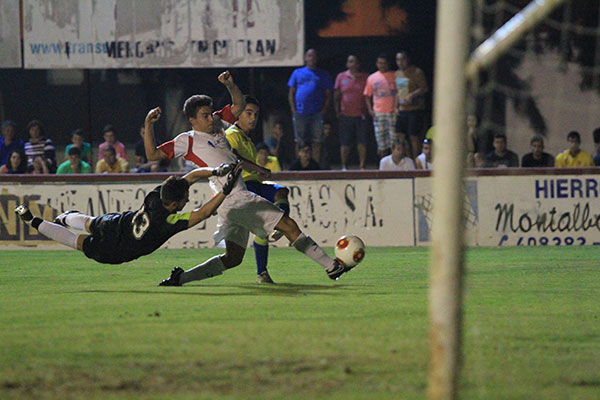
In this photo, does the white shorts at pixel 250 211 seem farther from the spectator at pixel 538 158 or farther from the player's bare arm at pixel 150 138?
the spectator at pixel 538 158

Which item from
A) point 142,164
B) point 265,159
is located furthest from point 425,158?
point 142,164

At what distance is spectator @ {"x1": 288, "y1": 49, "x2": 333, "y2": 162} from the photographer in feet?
57.9

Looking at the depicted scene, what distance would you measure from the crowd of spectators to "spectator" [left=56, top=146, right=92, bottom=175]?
17 mm

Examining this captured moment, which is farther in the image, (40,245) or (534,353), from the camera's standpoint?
(40,245)

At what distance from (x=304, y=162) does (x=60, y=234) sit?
6.89 m

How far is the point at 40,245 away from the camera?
16.4m

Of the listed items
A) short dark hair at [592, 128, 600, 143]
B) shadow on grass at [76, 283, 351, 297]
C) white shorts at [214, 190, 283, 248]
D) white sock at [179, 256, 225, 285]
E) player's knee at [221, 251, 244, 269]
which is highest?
short dark hair at [592, 128, 600, 143]

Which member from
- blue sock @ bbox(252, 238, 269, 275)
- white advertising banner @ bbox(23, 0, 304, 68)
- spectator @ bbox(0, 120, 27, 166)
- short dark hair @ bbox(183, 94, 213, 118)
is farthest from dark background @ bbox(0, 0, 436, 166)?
short dark hair @ bbox(183, 94, 213, 118)

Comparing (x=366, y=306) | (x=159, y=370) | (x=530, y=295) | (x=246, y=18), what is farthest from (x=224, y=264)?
(x=246, y=18)

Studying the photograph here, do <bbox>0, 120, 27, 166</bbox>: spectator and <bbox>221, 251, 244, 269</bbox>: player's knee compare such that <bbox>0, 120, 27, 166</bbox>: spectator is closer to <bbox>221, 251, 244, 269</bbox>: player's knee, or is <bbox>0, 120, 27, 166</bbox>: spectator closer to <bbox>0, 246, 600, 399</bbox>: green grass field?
<bbox>0, 246, 600, 399</bbox>: green grass field

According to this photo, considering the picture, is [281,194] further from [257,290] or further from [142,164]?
[142,164]

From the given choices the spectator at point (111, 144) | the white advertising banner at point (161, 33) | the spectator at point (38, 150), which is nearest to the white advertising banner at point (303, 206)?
the spectator at point (38, 150)

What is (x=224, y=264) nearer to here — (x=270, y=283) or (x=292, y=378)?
(x=270, y=283)

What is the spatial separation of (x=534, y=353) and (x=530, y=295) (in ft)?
10.7
